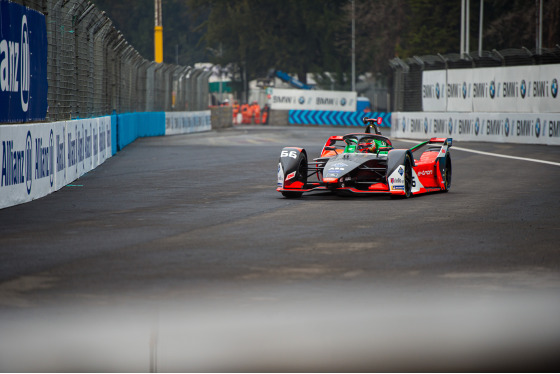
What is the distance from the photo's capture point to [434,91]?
1558 inches

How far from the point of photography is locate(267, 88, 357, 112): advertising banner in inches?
2753

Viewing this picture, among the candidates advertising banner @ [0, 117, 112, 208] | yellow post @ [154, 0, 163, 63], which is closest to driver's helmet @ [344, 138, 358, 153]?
advertising banner @ [0, 117, 112, 208]

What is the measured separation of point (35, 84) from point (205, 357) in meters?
10.00

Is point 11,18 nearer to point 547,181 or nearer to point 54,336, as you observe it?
point 54,336

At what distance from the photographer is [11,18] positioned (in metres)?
13.2

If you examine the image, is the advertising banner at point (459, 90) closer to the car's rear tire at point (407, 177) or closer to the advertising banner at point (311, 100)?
the car's rear tire at point (407, 177)

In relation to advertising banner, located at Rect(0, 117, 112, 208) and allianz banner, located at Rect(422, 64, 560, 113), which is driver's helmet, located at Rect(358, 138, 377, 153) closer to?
advertising banner, located at Rect(0, 117, 112, 208)

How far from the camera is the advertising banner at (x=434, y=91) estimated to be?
128 ft

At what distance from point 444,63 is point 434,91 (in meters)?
1.12

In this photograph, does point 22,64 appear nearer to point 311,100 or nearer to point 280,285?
point 280,285

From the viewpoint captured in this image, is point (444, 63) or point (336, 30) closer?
point (444, 63)

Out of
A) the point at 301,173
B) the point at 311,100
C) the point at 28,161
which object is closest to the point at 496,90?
the point at 301,173

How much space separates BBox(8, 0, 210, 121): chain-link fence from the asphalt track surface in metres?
3.35

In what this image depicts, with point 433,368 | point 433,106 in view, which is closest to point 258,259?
point 433,368
